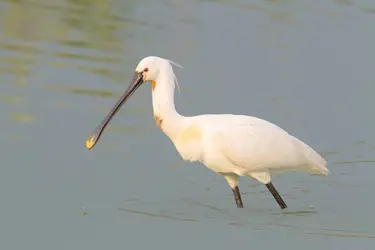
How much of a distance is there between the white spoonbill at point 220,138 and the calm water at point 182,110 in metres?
A: 0.38

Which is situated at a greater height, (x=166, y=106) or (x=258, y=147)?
(x=166, y=106)

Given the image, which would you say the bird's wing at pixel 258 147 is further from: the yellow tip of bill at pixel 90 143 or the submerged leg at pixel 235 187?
the yellow tip of bill at pixel 90 143

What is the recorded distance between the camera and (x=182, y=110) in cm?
1284

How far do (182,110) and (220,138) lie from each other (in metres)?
3.23

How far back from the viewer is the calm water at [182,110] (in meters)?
9.60

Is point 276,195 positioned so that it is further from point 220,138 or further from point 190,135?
→ point 190,135

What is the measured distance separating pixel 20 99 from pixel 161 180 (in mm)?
2596

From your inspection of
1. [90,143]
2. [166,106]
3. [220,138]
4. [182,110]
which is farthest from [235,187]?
[182,110]

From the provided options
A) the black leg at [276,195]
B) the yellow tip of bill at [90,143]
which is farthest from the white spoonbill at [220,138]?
the yellow tip of bill at [90,143]

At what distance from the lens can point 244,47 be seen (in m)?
16.3

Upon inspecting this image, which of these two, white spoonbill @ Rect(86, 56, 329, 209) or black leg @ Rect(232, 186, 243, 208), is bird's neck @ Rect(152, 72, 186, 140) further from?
black leg @ Rect(232, 186, 243, 208)

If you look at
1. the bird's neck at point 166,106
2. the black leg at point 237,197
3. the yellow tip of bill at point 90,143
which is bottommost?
the black leg at point 237,197

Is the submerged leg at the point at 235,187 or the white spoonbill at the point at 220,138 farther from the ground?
the white spoonbill at the point at 220,138

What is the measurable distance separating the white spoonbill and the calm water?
38 centimetres
